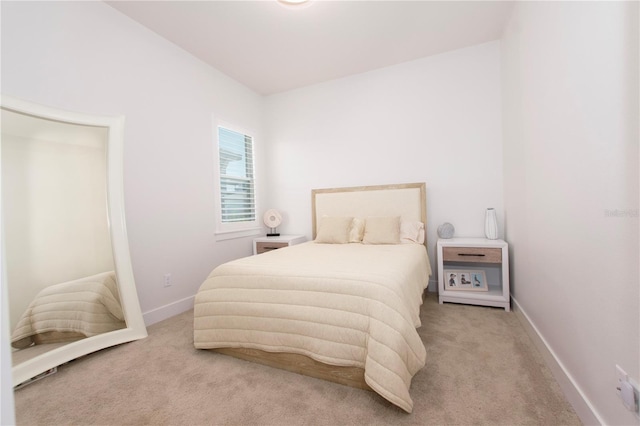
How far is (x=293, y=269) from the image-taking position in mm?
1854

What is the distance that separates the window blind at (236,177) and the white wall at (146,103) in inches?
8.5

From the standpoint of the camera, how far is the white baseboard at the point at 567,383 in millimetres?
1194

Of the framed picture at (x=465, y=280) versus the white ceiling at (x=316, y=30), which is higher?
the white ceiling at (x=316, y=30)

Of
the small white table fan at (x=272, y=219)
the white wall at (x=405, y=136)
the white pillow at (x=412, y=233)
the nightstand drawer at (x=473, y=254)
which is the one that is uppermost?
the white wall at (x=405, y=136)

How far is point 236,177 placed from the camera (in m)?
3.67

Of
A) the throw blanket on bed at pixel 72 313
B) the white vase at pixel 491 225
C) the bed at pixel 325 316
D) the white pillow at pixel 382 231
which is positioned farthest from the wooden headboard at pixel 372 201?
the throw blanket on bed at pixel 72 313

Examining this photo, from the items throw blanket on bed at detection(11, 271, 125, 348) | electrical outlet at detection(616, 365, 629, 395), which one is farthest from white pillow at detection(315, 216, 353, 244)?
electrical outlet at detection(616, 365, 629, 395)

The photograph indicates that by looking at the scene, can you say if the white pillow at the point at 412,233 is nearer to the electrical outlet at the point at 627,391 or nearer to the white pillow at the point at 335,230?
the white pillow at the point at 335,230

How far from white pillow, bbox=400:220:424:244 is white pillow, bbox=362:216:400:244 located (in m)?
0.11

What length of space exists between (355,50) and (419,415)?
325cm

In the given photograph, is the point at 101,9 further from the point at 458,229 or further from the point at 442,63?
the point at 458,229

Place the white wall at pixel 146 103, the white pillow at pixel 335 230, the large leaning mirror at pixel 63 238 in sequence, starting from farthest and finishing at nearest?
the white pillow at pixel 335 230, the white wall at pixel 146 103, the large leaning mirror at pixel 63 238

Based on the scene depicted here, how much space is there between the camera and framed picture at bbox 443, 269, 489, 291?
2.81 metres

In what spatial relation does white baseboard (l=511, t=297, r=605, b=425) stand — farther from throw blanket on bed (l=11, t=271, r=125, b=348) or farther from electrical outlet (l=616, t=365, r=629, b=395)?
throw blanket on bed (l=11, t=271, r=125, b=348)
